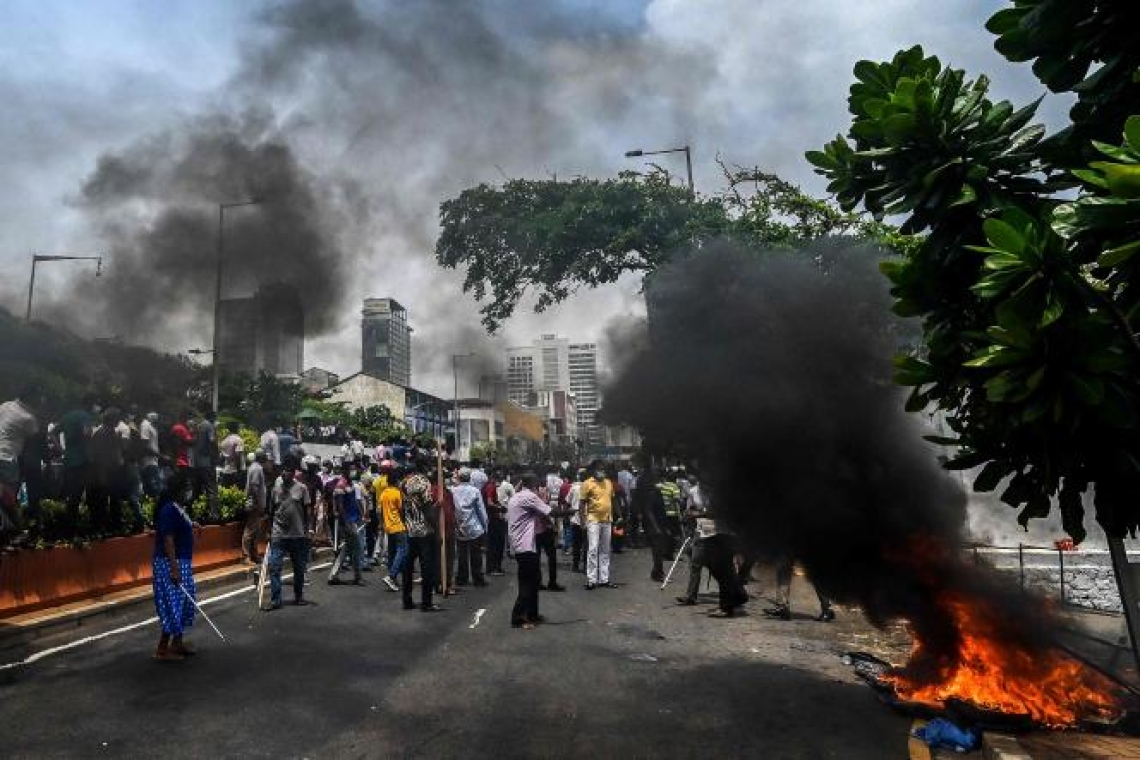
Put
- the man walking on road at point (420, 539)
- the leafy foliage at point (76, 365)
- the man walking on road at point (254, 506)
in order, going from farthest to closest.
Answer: the leafy foliage at point (76, 365) → the man walking on road at point (254, 506) → the man walking on road at point (420, 539)

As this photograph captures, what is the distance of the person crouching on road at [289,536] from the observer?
27.4 feet

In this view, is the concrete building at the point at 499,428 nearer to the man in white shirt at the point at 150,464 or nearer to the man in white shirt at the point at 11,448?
the man in white shirt at the point at 150,464

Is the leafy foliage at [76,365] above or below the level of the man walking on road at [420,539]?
above

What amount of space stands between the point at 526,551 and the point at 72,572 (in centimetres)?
458

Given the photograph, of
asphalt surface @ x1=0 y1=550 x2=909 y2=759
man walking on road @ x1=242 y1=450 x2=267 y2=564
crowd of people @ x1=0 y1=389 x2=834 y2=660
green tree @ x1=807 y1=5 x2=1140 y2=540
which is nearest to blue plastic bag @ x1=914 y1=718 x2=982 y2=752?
asphalt surface @ x1=0 y1=550 x2=909 y2=759

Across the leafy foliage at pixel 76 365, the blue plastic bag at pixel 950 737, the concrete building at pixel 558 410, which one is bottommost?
the blue plastic bag at pixel 950 737

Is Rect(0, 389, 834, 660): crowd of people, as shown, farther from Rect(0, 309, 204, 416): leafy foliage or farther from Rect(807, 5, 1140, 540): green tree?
Rect(807, 5, 1140, 540): green tree

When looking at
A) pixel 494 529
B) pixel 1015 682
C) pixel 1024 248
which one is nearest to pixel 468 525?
Answer: pixel 494 529

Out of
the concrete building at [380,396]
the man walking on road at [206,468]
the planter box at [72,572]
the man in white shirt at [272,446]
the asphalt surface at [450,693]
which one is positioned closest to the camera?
the asphalt surface at [450,693]

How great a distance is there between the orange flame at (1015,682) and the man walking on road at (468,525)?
5.82m

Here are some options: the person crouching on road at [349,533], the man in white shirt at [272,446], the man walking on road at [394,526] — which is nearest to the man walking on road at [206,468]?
the man in white shirt at [272,446]

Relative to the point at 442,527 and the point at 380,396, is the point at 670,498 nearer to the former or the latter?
Answer: the point at 442,527

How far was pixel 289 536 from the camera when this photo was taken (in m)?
8.43

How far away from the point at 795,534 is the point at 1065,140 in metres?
5.73
